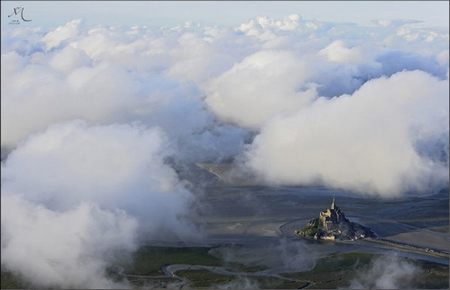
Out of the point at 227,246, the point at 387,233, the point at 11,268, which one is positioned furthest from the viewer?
the point at 387,233

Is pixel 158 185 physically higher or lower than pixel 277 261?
higher

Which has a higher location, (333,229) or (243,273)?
(333,229)

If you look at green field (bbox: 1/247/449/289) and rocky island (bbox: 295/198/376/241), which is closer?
green field (bbox: 1/247/449/289)

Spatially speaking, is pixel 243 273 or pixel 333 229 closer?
pixel 243 273

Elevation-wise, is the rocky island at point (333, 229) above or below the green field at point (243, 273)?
above

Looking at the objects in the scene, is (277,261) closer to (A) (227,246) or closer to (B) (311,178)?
(A) (227,246)

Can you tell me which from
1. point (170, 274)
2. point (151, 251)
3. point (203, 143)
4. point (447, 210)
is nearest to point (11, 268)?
point (170, 274)

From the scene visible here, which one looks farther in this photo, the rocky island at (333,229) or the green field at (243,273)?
the rocky island at (333,229)

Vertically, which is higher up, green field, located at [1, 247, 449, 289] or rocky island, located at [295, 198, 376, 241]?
A: rocky island, located at [295, 198, 376, 241]
